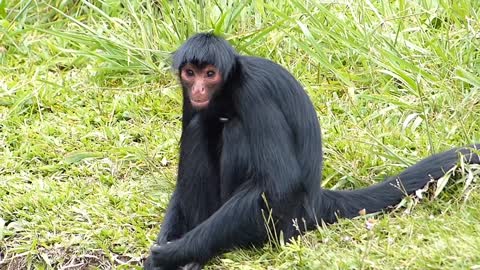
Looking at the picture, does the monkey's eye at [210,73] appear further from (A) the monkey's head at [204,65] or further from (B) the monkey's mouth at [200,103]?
(B) the monkey's mouth at [200,103]

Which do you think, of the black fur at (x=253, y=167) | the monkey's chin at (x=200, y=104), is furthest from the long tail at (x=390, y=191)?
the monkey's chin at (x=200, y=104)

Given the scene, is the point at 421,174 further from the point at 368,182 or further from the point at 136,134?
the point at 136,134

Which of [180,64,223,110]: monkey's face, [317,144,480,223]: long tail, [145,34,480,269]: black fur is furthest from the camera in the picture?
[317,144,480,223]: long tail

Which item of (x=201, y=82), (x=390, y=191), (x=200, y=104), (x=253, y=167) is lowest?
(x=390, y=191)

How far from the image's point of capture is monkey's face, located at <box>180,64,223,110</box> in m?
5.28

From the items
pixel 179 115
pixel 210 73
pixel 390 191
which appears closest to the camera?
pixel 210 73

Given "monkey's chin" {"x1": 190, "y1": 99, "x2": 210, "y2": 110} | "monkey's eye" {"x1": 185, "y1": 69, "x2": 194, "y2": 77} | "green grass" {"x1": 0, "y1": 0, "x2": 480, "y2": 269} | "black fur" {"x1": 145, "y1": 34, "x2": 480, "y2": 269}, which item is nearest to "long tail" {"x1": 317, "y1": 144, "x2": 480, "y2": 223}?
"black fur" {"x1": 145, "y1": 34, "x2": 480, "y2": 269}

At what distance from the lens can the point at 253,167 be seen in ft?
17.0

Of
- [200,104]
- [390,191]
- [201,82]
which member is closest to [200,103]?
[200,104]

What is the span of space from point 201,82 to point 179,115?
5.92 feet

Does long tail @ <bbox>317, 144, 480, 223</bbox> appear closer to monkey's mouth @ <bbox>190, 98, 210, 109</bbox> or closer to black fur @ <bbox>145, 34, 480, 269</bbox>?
black fur @ <bbox>145, 34, 480, 269</bbox>

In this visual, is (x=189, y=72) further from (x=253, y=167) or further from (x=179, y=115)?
(x=179, y=115)

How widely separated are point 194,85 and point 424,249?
1.56 m

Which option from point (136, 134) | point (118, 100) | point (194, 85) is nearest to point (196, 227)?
point (194, 85)
